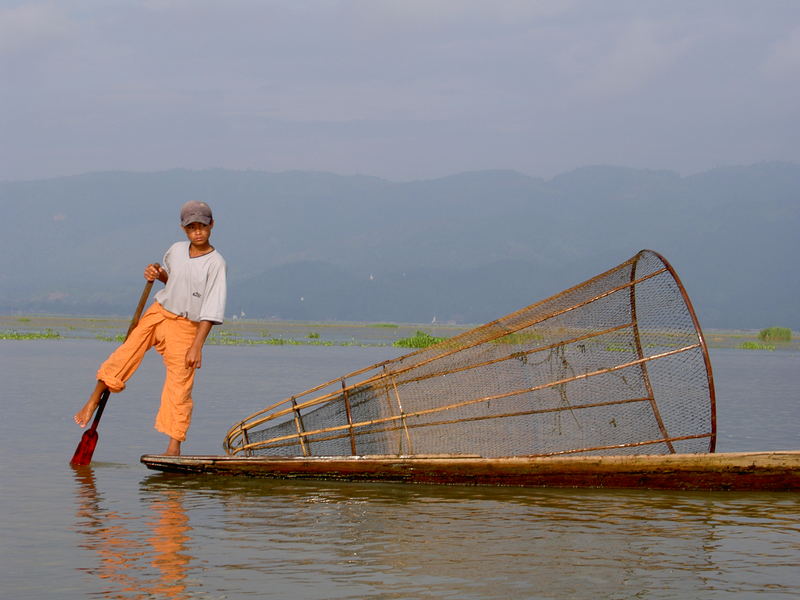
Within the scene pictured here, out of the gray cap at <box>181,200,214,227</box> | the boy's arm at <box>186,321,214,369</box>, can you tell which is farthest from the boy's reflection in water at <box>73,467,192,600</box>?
the gray cap at <box>181,200,214,227</box>

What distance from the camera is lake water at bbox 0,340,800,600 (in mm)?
5453

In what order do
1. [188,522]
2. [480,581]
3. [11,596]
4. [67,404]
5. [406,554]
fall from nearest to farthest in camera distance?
[11,596]
[480,581]
[406,554]
[188,522]
[67,404]

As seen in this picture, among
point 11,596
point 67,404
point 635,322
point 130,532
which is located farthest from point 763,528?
point 67,404

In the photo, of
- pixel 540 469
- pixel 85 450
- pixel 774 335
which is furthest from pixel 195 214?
pixel 774 335

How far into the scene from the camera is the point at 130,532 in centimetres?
648

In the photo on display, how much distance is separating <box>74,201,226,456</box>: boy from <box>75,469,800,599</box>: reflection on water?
1.80ft

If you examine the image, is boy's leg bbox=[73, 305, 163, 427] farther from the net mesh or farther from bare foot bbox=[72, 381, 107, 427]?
the net mesh

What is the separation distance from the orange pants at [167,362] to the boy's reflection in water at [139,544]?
628 millimetres

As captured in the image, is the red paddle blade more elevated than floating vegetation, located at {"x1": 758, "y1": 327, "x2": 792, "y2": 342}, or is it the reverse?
floating vegetation, located at {"x1": 758, "y1": 327, "x2": 792, "y2": 342}

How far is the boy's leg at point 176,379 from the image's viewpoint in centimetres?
830

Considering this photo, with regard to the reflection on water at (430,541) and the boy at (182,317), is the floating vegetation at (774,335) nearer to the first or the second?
the reflection on water at (430,541)

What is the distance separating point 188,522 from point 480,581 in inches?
79.9

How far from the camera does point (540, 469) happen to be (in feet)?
26.9

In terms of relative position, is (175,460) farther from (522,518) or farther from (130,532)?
(522,518)
